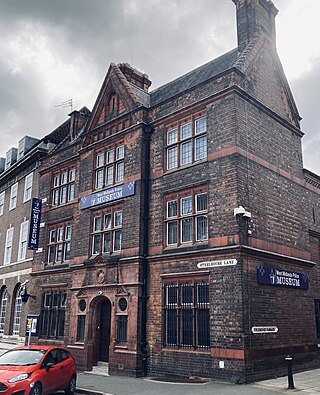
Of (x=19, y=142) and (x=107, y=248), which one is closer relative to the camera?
(x=107, y=248)

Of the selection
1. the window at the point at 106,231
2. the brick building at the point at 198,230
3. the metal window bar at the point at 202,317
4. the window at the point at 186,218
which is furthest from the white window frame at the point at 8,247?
the metal window bar at the point at 202,317

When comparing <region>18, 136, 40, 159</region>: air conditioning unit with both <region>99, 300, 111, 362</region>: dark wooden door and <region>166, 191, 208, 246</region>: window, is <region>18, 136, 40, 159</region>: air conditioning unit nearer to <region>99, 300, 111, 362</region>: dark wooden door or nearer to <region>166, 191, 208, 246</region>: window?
<region>99, 300, 111, 362</region>: dark wooden door

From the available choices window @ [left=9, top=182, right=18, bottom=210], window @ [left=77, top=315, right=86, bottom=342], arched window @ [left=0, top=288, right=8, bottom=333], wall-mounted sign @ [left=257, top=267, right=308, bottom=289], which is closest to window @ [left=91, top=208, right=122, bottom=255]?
window @ [left=77, top=315, right=86, bottom=342]

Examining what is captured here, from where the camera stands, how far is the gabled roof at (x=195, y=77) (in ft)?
62.4

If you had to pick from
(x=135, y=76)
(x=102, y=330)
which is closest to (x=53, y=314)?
(x=102, y=330)

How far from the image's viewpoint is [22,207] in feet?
93.0

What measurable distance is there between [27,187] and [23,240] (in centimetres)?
347

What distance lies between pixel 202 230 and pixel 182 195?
6.02 feet

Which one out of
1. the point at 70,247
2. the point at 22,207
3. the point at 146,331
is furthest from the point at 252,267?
the point at 22,207

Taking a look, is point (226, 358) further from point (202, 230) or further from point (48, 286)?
point (48, 286)

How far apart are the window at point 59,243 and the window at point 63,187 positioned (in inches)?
58.6

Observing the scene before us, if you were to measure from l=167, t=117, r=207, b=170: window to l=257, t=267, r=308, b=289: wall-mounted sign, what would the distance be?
16.3 feet

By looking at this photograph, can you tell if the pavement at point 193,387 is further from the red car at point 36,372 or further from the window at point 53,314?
the window at point 53,314

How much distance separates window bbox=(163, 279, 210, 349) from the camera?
603 inches
